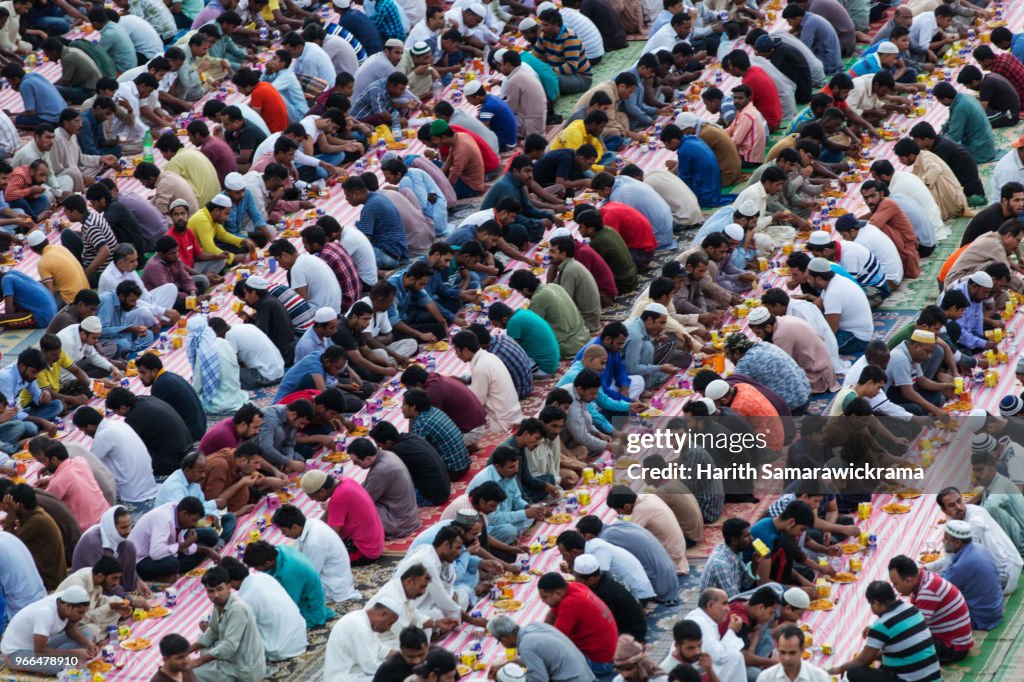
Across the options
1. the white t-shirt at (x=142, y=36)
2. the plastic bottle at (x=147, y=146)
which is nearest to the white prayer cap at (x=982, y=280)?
the plastic bottle at (x=147, y=146)

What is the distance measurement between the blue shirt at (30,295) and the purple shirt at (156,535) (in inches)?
188

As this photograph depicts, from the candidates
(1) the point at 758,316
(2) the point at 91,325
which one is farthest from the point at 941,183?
(2) the point at 91,325

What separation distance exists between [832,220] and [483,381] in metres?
4.43

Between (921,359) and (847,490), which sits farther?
(921,359)

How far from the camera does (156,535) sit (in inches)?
580

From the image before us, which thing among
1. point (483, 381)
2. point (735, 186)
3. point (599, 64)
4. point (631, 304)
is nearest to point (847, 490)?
point (483, 381)

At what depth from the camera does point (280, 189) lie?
66.8 feet

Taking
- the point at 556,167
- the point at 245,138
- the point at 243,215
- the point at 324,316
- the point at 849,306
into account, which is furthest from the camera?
the point at 245,138

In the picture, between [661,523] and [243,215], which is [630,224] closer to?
[243,215]

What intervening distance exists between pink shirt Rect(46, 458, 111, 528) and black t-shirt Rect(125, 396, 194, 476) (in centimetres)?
100

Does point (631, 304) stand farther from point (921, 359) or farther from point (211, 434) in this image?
point (211, 434)

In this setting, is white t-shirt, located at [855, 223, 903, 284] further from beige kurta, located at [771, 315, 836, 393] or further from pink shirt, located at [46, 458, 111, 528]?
pink shirt, located at [46, 458, 111, 528]

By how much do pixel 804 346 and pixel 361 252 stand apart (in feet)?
14.8

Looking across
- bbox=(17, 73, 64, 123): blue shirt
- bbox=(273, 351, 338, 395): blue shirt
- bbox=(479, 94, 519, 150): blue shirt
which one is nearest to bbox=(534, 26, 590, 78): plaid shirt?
bbox=(479, 94, 519, 150): blue shirt
